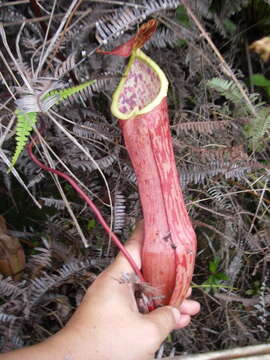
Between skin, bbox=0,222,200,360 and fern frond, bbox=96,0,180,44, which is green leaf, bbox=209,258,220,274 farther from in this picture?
fern frond, bbox=96,0,180,44

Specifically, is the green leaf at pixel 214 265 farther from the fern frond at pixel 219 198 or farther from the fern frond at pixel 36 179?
Result: the fern frond at pixel 36 179

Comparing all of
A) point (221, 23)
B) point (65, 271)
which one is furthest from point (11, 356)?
point (221, 23)

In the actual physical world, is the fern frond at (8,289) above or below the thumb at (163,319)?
above

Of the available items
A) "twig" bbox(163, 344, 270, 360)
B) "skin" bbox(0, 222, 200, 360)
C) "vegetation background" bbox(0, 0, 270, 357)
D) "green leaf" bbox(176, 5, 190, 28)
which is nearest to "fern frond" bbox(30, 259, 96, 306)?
"vegetation background" bbox(0, 0, 270, 357)

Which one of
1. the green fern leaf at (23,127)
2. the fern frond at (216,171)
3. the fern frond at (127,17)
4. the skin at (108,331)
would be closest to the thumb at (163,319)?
the skin at (108,331)

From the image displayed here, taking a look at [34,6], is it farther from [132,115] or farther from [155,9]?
[132,115]

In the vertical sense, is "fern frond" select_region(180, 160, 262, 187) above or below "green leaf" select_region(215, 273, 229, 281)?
above
